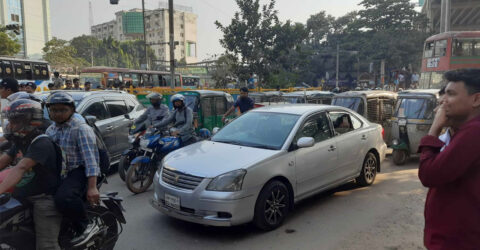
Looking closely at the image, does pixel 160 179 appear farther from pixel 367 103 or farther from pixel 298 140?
pixel 367 103

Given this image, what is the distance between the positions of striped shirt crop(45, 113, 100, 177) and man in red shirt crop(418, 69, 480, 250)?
2558 millimetres

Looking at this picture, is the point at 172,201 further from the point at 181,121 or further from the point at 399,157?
the point at 399,157

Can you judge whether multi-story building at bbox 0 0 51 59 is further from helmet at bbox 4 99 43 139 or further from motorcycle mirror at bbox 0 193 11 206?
motorcycle mirror at bbox 0 193 11 206

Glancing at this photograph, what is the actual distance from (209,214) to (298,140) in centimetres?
160

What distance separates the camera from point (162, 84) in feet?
109

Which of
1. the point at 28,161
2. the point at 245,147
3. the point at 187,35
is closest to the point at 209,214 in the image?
the point at 245,147

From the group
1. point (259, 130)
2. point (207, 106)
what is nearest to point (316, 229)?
point (259, 130)

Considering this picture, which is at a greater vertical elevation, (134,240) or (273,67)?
(273,67)

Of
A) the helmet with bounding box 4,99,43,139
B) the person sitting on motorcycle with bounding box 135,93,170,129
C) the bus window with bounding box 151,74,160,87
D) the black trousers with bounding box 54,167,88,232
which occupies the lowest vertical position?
the black trousers with bounding box 54,167,88,232

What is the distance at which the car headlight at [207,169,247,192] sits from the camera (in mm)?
4117

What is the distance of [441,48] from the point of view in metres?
19.6

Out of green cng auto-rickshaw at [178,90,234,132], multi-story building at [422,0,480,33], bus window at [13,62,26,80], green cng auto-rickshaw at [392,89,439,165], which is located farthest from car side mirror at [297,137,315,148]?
multi-story building at [422,0,480,33]

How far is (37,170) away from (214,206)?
6.43ft

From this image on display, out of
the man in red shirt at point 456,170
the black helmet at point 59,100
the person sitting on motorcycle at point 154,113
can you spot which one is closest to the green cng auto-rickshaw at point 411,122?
the person sitting on motorcycle at point 154,113
